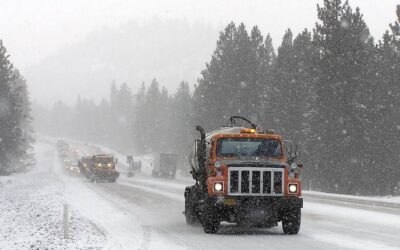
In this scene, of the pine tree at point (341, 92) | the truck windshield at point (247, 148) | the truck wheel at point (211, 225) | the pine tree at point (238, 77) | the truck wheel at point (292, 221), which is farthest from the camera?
the pine tree at point (238, 77)

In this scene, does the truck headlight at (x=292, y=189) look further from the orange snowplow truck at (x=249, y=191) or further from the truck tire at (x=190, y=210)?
the truck tire at (x=190, y=210)

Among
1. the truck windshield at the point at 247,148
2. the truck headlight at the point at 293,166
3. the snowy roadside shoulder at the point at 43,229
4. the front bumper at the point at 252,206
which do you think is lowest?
the snowy roadside shoulder at the point at 43,229

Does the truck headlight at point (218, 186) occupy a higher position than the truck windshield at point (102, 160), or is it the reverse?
the truck windshield at point (102, 160)

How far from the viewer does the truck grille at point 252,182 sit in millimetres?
14547

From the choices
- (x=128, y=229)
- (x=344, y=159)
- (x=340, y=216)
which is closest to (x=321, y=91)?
(x=344, y=159)

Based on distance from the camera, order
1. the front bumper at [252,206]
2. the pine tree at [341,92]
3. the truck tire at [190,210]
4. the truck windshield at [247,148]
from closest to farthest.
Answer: the front bumper at [252,206] < the truck windshield at [247,148] < the truck tire at [190,210] < the pine tree at [341,92]

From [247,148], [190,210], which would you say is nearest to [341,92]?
[190,210]

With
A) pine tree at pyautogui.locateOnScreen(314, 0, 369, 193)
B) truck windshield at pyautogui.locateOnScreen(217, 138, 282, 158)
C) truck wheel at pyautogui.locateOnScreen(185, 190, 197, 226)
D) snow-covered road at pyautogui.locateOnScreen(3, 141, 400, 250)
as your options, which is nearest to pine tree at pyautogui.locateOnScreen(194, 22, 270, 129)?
pine tree at pyautogui.locateOnScreen(314, 0, 369, 193)

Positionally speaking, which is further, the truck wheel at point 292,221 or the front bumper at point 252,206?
the truck wheel at point 292,221

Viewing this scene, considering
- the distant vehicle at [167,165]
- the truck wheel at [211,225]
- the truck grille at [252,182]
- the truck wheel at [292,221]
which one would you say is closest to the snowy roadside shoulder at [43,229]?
the truck wheel at [211,225]

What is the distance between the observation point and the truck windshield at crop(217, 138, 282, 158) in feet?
51.4

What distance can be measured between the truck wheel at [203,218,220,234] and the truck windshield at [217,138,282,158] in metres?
1.72

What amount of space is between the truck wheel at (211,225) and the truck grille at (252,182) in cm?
99

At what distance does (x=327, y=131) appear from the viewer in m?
49.4
